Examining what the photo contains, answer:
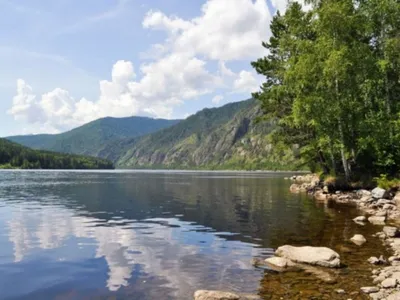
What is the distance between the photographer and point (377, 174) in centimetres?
4984

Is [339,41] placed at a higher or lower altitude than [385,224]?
higher

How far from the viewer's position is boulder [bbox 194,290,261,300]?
13190 millimetres

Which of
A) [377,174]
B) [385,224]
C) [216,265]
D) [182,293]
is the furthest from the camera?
[377,174]

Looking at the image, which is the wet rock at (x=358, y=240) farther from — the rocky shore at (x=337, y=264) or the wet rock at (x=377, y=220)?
the wet rock at (x=377, y=220)

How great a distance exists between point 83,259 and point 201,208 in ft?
80.0

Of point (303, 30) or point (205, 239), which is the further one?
point (303, 30)

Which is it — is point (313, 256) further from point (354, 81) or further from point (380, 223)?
point (354, 81)

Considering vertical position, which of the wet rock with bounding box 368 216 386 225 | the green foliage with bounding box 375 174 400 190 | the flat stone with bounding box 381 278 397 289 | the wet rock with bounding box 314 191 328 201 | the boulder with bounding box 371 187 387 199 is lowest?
the wet rock with bounding box 314 191 328 201

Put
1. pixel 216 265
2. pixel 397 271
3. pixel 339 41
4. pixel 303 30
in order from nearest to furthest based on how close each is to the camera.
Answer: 1. pixel 397 271
2. pixel 216 265
3. pixel 339 41
4. pixel 303 30

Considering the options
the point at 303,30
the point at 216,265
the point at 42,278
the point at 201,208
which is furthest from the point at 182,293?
the point at 303,30

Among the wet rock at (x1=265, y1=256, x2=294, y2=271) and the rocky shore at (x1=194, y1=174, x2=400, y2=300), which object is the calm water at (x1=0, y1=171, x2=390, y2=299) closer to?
the rocky shore at (x1=194, y1=174, x2=400, y2=300)

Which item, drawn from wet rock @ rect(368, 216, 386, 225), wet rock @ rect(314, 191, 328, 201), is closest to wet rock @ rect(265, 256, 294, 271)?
wet rock @ rect(368, 216, 386, 225)

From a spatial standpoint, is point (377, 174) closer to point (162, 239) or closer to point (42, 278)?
point (162, 239)

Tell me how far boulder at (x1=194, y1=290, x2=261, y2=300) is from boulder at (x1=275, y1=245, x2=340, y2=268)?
17.7ft
